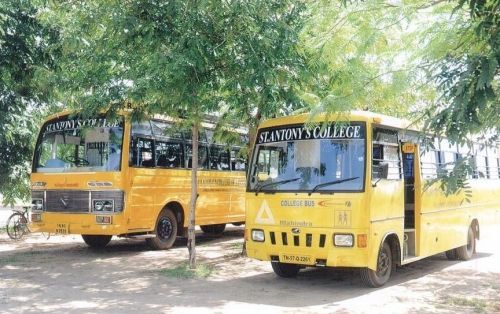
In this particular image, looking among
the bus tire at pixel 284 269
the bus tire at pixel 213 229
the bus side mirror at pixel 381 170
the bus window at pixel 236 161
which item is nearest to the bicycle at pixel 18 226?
the bus tire at pixel 213 229

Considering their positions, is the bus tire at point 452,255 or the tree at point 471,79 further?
the bus tire at point 452,255

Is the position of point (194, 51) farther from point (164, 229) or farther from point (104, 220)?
point (164, 229)

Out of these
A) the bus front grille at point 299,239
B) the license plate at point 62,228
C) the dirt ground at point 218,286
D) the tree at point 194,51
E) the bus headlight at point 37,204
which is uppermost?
the tree at point 194,51

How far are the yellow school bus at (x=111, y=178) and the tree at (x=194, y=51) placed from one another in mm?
1490

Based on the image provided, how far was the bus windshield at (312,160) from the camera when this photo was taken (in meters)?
8.46

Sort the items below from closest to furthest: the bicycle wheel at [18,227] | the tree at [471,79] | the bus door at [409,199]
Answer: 1. the tree at [471,79]
2. the bus door at [409,199]
3. the bicycle wheel at [18,227]

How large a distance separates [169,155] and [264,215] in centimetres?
502

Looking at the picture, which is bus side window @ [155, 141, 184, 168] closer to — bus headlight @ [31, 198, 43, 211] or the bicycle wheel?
bus headlight @ [31, 198, 43, 211]

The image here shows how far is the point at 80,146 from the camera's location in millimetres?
12391

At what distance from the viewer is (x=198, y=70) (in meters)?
9.53

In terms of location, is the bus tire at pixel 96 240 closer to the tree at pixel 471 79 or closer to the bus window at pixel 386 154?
the bus window at pixel 386 154

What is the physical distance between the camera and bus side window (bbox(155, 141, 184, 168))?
13126mm

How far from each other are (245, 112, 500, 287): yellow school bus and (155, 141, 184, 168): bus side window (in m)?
4.17

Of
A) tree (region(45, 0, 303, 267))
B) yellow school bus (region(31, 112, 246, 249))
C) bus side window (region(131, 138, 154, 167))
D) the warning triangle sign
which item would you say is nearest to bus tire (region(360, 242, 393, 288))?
the warning triangle sign
